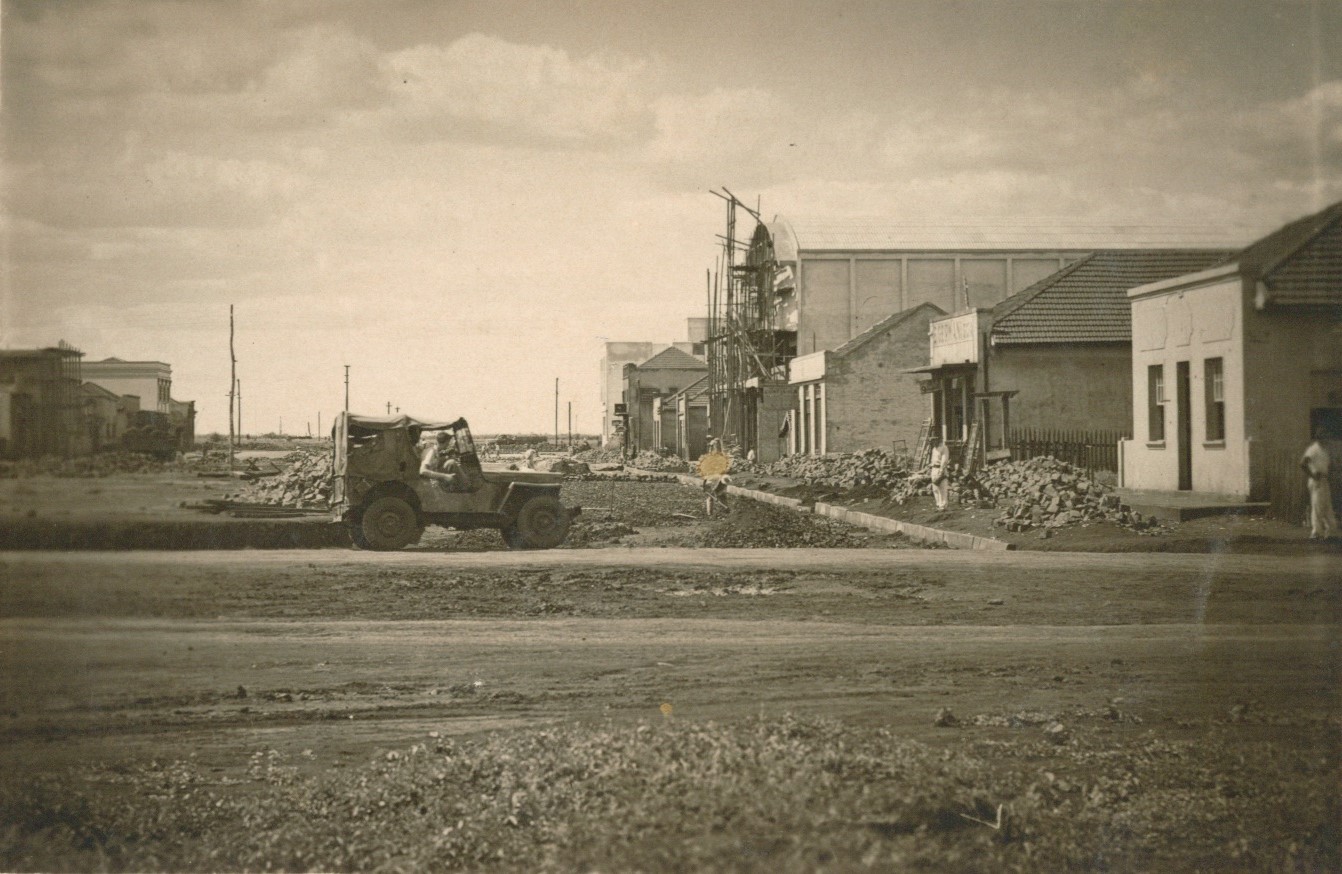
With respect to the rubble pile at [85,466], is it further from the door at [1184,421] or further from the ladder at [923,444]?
the ladder at [923,444]

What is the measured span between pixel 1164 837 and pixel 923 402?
9.52 m

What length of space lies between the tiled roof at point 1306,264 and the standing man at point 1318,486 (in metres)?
0.59

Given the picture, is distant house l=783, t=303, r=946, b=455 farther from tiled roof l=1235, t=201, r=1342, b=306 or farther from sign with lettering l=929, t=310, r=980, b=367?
tiled roof l=1235, t=201, r=1342, b=306

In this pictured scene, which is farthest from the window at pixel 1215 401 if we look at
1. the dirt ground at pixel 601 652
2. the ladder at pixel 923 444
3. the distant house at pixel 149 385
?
the distant house at pixel 149 385

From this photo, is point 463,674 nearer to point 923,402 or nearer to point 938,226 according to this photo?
point 938,226

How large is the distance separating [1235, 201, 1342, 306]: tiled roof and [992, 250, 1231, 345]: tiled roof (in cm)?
26

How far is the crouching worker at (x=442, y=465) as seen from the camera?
5230 mm

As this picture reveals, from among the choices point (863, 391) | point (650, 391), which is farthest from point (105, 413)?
point (863, 391)

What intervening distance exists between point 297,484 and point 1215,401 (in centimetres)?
410

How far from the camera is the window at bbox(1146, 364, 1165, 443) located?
212 inches

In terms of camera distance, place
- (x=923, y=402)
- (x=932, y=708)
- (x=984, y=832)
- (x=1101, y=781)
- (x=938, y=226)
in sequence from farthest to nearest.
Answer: (x=923, y=402) → (x=938, y=226) → (x=932, y=708) → (x=1101, y=781) → (x=984, y=832)

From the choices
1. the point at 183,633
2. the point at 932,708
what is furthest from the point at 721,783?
the point at 183,633

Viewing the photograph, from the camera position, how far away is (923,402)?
529 inches

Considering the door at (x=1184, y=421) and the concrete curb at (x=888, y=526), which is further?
the concrete curb at (x=888, y=526)
